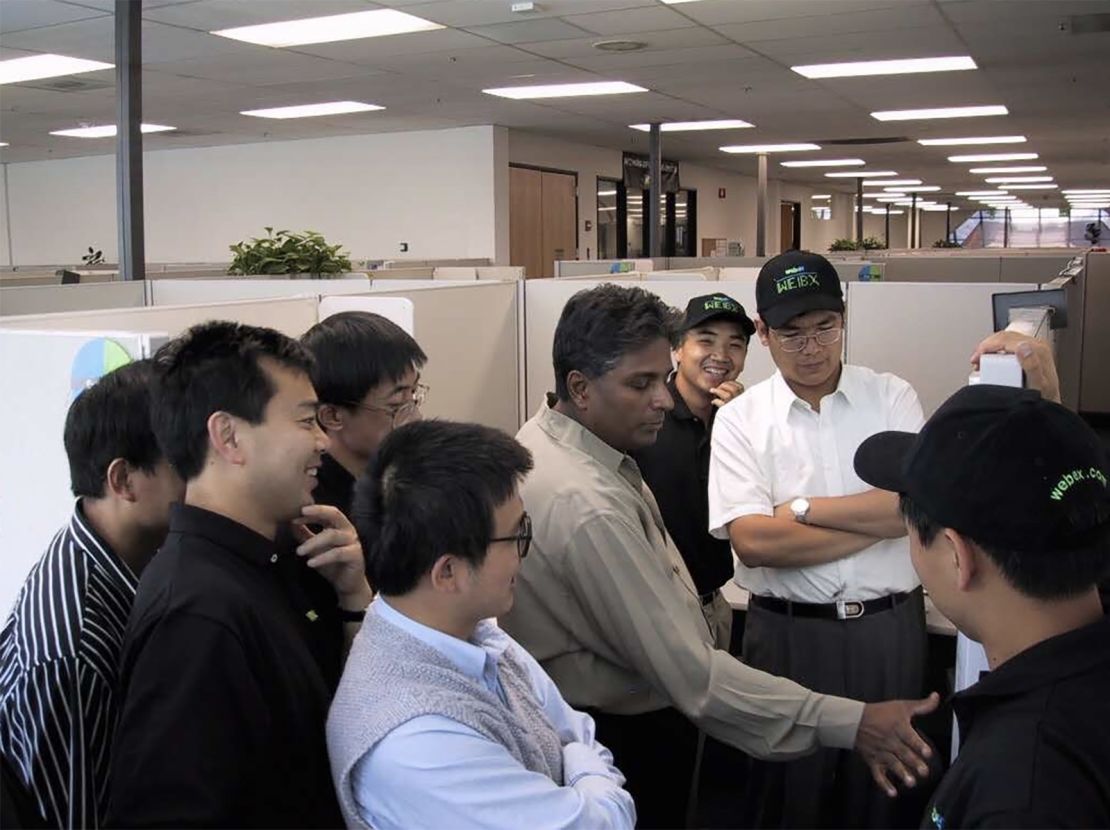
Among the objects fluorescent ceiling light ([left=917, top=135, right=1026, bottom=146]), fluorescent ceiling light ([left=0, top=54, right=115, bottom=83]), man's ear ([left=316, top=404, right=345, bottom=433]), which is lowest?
man's ear ([left=316, top=404, right=345, bottom=433])

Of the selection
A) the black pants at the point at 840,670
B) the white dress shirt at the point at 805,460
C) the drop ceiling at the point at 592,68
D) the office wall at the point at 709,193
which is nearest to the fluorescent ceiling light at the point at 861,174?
the office wall at the point at 709,193

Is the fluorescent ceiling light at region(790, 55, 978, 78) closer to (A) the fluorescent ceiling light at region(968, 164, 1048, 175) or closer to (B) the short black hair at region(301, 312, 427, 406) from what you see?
(B) the short black hair at region(301, 312, 427, 406)

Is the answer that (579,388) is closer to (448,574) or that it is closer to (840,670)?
(448,574)

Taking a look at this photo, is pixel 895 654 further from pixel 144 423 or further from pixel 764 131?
pixel 764 131

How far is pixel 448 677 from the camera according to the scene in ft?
3.52

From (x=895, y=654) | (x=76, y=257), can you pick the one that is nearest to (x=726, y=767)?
(x=895, y=654)

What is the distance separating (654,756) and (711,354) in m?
1.33

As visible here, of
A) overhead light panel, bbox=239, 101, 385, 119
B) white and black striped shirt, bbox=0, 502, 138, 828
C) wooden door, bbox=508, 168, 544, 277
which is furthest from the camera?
wooden door, bbox=508, 168, 544, 277

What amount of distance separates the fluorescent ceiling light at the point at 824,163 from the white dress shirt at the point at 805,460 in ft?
44.3

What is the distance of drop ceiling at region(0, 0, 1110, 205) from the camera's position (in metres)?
5.41

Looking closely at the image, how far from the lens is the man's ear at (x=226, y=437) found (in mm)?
1176

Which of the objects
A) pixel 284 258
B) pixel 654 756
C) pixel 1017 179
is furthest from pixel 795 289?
pixel 1017 179

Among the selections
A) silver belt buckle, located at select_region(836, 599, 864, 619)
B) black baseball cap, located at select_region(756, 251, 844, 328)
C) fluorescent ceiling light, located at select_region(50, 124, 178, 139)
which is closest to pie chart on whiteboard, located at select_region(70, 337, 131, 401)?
black baseball cap, located at select_region(756, 251, 844, 328)

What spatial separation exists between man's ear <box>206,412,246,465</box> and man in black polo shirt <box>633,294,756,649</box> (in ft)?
4.21
